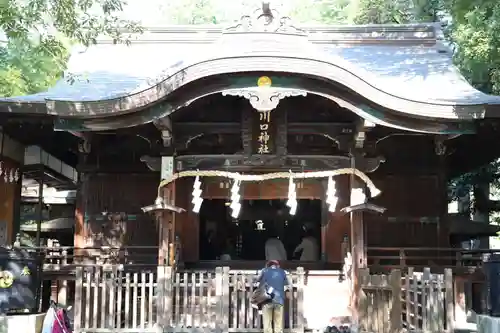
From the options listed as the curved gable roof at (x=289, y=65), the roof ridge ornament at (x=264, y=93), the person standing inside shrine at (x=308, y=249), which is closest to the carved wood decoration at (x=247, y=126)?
the roof ridge ornament at (x=264, y=93)

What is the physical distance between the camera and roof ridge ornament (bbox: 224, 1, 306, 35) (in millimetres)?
9422

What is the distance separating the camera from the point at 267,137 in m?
10.4

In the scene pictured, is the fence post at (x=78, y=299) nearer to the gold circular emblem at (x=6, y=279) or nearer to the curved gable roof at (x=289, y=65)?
the gold circular emblem at (x=6, y=279)

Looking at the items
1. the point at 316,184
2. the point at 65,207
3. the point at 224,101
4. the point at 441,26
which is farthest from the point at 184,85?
the point at 65,207

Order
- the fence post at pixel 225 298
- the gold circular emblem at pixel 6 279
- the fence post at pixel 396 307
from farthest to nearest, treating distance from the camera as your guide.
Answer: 1. the gold circular emblem at pixel 6 279
2. the fence post at pixel 225 298
3. the fence post at pixel 396 307

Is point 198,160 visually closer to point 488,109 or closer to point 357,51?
point 488,109

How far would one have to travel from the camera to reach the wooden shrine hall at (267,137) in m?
9.35

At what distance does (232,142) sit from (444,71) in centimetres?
545

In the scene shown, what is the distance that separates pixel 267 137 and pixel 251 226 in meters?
8.85

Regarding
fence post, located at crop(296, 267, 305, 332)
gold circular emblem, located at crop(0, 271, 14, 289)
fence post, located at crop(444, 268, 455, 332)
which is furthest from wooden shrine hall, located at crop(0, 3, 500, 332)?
gold circular emblem, located at crop(0, 271, 14, 289)

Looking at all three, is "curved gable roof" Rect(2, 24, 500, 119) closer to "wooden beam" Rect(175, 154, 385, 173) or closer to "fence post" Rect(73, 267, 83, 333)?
"wooden beam" Rect(175, 154, 385, 173)

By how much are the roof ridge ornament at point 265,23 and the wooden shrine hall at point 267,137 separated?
1.0 inches

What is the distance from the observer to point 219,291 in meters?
9.02

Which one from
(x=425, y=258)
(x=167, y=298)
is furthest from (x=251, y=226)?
(x=167, y=298)
